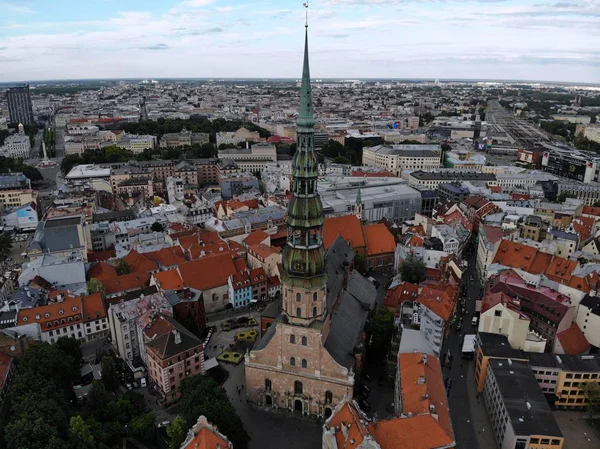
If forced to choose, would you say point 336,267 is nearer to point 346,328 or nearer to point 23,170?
point 346,328

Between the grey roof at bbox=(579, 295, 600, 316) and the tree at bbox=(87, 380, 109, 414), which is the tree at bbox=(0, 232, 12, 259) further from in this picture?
the grey roof at bbox=(579, 295, 600, 316)

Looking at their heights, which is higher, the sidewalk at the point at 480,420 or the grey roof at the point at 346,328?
the grey roof at the point at 346,328

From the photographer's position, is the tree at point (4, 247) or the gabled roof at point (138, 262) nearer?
the gabled roof at point (138, 262)

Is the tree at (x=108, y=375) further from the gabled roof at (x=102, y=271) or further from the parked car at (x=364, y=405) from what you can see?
the parked car at (x=364, y=405)

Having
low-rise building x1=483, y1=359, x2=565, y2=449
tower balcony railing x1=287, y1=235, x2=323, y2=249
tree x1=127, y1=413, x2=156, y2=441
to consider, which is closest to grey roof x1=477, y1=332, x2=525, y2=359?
low-rise building x1=483, y1=359, x2=565, y2=449

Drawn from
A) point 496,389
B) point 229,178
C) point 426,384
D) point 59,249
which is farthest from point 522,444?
point 229,178

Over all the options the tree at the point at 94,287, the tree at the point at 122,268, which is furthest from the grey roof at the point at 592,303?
the tree at the point at 122,268
